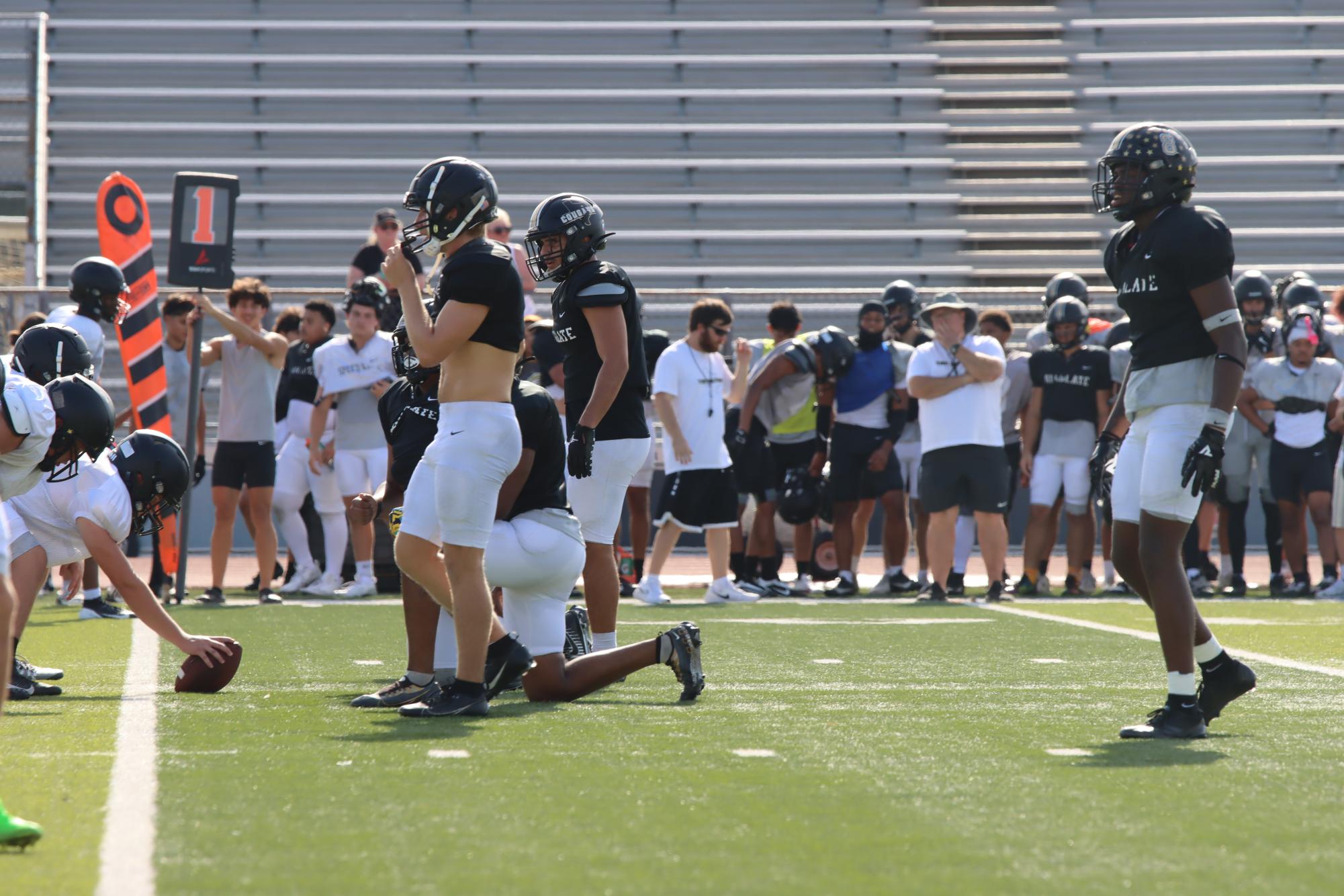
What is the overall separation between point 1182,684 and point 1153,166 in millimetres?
1456

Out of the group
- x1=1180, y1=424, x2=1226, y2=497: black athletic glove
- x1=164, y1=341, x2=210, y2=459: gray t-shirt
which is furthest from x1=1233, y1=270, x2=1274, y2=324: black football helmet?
x1=164, y1=341, x2=210, y2=459: gray t-shirt

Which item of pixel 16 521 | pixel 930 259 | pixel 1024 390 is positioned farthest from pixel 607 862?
pixel 930 259

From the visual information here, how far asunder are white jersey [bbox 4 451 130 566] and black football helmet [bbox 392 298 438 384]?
0.96 meters

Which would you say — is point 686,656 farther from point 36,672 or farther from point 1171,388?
point 36,672

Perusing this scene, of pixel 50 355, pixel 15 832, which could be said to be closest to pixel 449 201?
pixel 50 355

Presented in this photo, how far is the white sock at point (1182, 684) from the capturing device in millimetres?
4340

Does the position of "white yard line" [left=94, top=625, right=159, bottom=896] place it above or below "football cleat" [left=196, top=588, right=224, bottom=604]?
above

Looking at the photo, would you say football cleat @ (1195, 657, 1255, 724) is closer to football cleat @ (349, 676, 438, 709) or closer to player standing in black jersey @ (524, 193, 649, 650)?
player standing in black jersey @ (524, 193, 649, 650)

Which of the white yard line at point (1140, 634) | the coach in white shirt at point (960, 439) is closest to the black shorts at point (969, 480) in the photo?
the coach in white shirt at point (960, 439)

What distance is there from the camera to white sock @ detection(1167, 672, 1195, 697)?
171 inches

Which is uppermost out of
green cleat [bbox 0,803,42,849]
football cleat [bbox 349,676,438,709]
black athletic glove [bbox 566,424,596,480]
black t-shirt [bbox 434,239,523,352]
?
black t-shirt [bbox 434,239,523,352]

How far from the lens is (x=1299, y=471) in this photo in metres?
10.6

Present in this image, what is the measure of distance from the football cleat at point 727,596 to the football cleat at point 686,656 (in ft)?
15.4

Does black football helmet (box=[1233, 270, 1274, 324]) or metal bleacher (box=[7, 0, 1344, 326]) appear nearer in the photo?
black football helmet (box=[1233, 270, 1274, 324])
